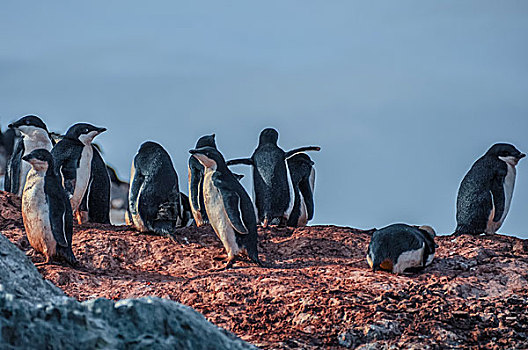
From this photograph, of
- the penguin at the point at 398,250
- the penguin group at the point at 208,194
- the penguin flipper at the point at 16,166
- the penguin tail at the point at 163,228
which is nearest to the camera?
the penguin at the point at 398,250

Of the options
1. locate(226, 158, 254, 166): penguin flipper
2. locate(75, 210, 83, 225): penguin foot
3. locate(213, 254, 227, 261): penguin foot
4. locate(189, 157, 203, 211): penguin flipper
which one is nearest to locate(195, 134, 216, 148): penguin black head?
locate(189, 157, 203, 211): penguin flipper

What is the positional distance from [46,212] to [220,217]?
207 cm

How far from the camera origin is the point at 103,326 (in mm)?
3721

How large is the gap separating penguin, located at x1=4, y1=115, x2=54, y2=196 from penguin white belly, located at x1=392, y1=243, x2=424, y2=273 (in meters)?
6.45

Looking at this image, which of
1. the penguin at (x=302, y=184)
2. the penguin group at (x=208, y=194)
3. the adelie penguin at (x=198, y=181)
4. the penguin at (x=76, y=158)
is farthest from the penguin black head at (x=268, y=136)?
the penguin at (x=76, y=158)

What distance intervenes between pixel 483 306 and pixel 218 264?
3.34 meters

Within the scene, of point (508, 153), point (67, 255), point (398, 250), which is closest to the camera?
point (398, 250)

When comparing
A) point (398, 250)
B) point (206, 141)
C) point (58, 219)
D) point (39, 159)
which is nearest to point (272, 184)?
point (206, 141)

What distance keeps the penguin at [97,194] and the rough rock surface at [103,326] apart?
895 centimetres

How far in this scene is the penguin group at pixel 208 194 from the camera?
30.3ft

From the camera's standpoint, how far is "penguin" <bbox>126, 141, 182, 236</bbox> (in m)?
11.4

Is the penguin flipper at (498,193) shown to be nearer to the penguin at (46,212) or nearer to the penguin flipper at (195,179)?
the penguin flipper at (195,179)

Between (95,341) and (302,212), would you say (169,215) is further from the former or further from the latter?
(95,341)

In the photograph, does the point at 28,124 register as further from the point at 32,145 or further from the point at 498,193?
the point at 498,193
